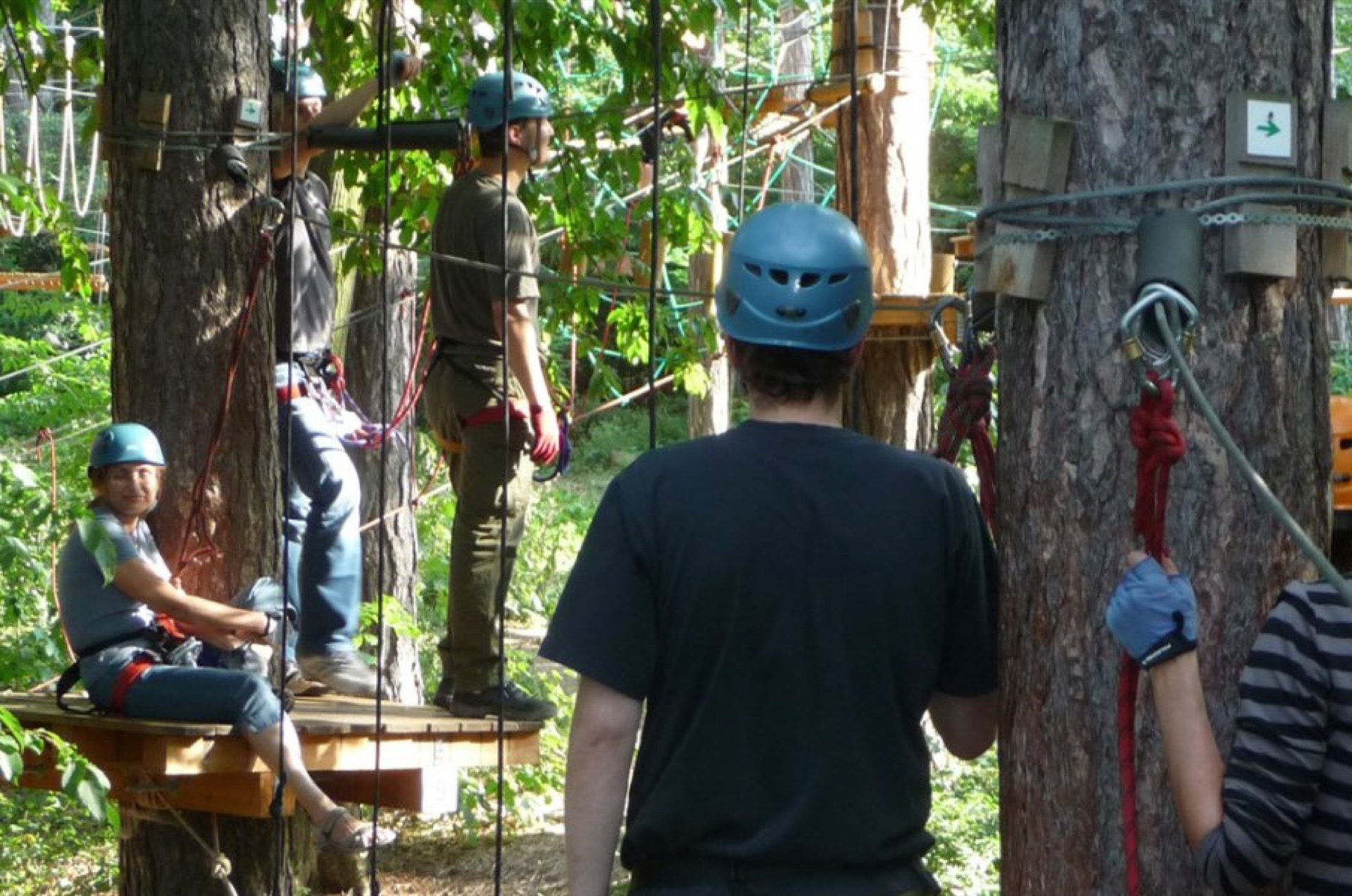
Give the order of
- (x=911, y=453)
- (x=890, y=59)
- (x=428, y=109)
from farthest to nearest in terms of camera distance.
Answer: (x=890, y=59)
(x=428, y=109)
(x=911, y=453)

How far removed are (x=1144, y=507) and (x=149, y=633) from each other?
11.4ft

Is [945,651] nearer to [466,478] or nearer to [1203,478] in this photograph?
[1203,478]

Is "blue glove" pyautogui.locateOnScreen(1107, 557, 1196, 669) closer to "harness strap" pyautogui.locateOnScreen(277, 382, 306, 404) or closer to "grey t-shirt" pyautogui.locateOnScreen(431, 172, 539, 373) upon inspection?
"grey t-shirt" pyautogui.locateOnScreen(431, 172, 539, 373)

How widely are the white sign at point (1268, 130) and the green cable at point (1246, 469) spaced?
219 mm

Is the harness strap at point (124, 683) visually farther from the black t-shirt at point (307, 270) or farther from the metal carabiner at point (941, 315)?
the metal carabiner at point (941, 315)

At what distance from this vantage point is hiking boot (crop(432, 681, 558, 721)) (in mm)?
5219

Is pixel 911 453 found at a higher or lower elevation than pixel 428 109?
lower

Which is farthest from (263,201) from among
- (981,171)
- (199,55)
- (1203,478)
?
(1203,478)

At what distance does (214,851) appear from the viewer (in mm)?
5156

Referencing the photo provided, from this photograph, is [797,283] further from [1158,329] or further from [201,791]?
[201,791]

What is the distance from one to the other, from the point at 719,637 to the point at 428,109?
5.46m

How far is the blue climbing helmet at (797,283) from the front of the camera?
2.22 meters

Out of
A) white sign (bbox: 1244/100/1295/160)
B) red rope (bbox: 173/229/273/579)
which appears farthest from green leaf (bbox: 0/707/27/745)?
white sign (bbox: 1244/100/1295/160)

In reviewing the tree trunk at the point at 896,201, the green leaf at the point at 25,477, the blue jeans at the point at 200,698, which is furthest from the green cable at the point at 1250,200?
the tree trunk at the point at 896,201
